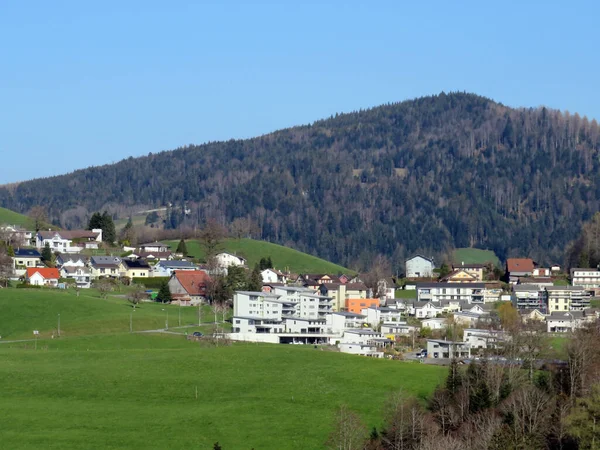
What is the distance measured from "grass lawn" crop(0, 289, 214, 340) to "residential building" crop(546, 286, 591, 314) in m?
29.7

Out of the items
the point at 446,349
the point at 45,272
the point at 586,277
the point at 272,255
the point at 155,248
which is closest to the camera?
the point at 446,349

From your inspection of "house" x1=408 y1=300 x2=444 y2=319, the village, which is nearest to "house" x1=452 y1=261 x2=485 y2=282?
the village

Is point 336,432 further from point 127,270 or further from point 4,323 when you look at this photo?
point 127,270

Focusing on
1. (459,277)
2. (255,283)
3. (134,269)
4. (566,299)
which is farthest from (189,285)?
(566,299)

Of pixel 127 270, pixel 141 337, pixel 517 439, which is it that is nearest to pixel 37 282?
pixel 127 270

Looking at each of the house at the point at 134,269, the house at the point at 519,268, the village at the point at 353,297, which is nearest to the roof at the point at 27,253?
the village at the point at 353,297

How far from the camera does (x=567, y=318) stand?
9044cm

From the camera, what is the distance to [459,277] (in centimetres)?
11512

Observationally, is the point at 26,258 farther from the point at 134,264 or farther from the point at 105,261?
the point at 134,264

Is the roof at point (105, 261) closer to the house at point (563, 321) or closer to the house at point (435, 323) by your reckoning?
the house at point (435, 323)

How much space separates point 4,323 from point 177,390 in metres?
23.9

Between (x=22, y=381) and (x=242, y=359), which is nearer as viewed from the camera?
(x=22, y=381)

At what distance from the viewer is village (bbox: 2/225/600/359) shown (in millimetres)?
83312

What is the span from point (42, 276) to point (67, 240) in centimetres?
2154
